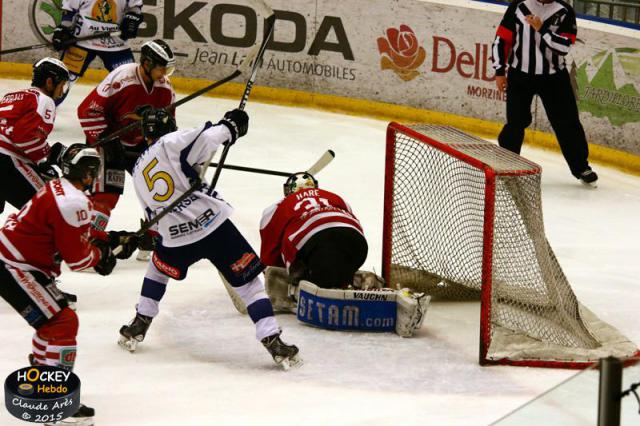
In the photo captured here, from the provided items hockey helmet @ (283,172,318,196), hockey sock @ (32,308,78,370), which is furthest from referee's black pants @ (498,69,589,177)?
hockey sock @ (32,308,78,370)

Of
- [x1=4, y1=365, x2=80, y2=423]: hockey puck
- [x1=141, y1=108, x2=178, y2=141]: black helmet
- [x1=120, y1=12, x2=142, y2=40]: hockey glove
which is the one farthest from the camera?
[x1=120, y1=12, x2=142, y2=40]: hockey glove

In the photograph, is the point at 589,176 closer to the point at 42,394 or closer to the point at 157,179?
the point at 157,179

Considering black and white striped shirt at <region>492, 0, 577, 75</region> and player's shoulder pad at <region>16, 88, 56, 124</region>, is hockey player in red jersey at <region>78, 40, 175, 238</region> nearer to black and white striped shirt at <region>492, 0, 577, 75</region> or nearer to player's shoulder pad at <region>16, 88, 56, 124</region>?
player's shoulder pad at <region>16, 88, 56, 124</region>

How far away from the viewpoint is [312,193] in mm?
5188

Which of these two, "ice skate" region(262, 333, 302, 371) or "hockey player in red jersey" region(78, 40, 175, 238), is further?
"hockey player in red jersey" region(78, 40, 175, 238)

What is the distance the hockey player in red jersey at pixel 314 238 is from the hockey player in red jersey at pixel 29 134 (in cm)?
95

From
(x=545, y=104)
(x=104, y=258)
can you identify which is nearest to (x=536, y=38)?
(x=545, y=104)

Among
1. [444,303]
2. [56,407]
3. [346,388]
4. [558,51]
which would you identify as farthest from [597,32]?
[56,407]

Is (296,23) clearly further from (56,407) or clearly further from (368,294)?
(56,407)

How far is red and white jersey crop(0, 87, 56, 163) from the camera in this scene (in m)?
5.18

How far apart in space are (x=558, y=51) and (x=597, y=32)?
833 millimetres

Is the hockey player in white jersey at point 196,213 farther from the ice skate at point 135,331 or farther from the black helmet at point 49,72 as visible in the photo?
the black helmet at point 49,72

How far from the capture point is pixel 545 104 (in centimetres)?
723

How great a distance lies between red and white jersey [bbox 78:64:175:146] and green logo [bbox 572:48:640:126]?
3233 millimetres
